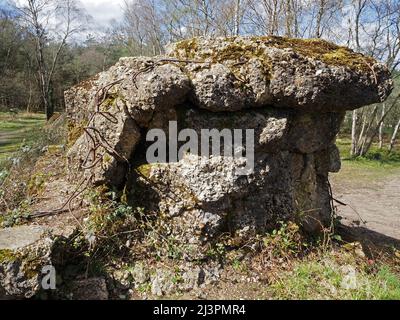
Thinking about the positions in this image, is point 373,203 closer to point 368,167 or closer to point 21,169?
point 368,167

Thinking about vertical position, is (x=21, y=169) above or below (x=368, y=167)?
above

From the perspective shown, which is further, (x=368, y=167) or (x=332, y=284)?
(x=368, y=167)

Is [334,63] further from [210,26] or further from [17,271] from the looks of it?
[210,26]

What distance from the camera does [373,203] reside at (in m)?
9.43

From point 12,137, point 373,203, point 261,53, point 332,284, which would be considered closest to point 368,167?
point 373,203

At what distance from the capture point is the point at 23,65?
33.5 metres

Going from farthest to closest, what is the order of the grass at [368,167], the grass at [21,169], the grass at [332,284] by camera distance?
the grass at [368,167] < the grass at [21,169] < the grass at [332,284]

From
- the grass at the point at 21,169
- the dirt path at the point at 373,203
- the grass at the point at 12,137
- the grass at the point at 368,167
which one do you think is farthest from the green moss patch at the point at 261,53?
the grass at the point at 368,167

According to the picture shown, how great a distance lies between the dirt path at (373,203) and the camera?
277 inches

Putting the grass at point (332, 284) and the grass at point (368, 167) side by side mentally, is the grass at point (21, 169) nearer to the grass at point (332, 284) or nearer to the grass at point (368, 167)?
the grass at point (332, 284)

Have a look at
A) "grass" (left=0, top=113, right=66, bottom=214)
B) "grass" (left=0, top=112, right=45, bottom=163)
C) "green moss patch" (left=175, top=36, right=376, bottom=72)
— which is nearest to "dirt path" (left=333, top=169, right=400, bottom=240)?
"green moss patch" (left=175, top=36, right=376, bottom=72)

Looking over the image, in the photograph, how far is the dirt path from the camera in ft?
23.1

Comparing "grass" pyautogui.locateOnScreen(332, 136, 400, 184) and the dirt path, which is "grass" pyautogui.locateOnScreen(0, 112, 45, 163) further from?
"grass" pyautogui.locateOnScreen(332, 136, 400, 184)

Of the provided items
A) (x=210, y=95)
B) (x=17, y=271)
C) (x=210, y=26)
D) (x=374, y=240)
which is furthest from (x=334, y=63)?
(x=210, y=26)
